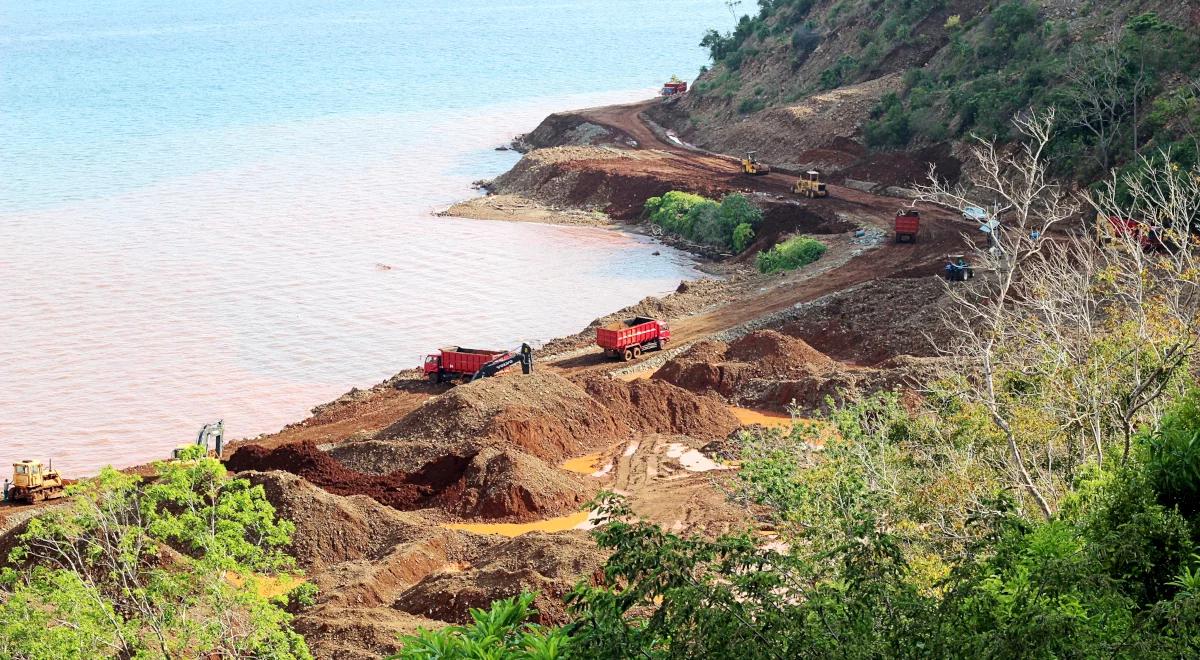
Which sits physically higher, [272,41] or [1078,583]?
[272,41]

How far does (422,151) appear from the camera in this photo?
10025 cm

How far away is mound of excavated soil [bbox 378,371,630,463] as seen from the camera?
37.2 metres

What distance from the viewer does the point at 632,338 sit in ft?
154

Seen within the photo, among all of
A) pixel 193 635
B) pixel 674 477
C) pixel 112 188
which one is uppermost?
pixel 112 188

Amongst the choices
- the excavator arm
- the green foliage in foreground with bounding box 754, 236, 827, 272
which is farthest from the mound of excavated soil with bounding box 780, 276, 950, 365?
the excavator arm

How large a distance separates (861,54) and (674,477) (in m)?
60.8

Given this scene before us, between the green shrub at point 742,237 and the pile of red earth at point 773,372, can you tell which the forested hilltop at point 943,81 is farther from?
the pile of red earth at point 773,372

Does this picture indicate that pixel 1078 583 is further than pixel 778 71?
No

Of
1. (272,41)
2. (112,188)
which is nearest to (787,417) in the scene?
(112,188)

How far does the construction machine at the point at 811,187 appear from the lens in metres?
68.3

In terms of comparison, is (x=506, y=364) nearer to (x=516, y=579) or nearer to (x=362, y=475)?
(x=362, y=475)

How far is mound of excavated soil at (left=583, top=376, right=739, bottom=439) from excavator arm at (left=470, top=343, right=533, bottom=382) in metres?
3.10

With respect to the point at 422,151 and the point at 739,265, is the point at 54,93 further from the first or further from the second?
the point at 739,265

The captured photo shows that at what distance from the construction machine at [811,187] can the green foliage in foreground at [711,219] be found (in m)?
2.95
